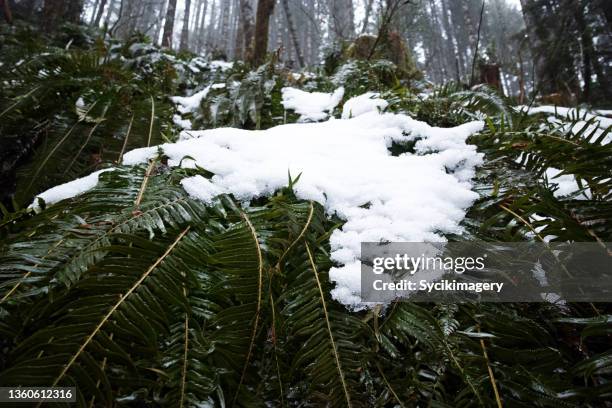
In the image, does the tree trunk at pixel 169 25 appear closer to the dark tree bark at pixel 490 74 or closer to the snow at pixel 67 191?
the dark tree bark at pixel 490 74

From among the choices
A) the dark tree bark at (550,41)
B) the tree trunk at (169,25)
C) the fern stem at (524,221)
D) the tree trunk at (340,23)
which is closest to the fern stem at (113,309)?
the fern stem at (524,221)

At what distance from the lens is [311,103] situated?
8.65 feet

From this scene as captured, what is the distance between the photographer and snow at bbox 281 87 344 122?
8.02 feet

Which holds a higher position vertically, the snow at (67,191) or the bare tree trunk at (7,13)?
the bare tree trunk at (7,13)

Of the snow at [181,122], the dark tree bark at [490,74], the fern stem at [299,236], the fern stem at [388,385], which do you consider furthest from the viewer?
the dark tree bark at [490,74]

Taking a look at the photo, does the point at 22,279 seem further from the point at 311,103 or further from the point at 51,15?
the point at 51,15

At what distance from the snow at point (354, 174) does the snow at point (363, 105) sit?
1.10 ft

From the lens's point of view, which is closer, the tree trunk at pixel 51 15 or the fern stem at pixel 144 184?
the fern stem at pixel 144 184

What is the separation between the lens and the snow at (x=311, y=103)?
245 cm

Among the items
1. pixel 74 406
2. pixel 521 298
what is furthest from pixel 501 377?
pixel 74 406

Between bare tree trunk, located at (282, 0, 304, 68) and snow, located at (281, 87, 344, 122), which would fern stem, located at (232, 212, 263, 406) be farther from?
bare tree trunk, located at (282, 0, 304, 68)

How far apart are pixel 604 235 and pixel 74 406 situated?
138 cm

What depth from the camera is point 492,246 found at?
38.6 inches

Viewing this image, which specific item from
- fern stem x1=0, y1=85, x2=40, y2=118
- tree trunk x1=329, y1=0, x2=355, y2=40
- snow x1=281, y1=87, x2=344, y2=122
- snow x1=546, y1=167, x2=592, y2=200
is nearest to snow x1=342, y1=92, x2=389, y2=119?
snow x1=281, y1=87, x2=344, y2=122
